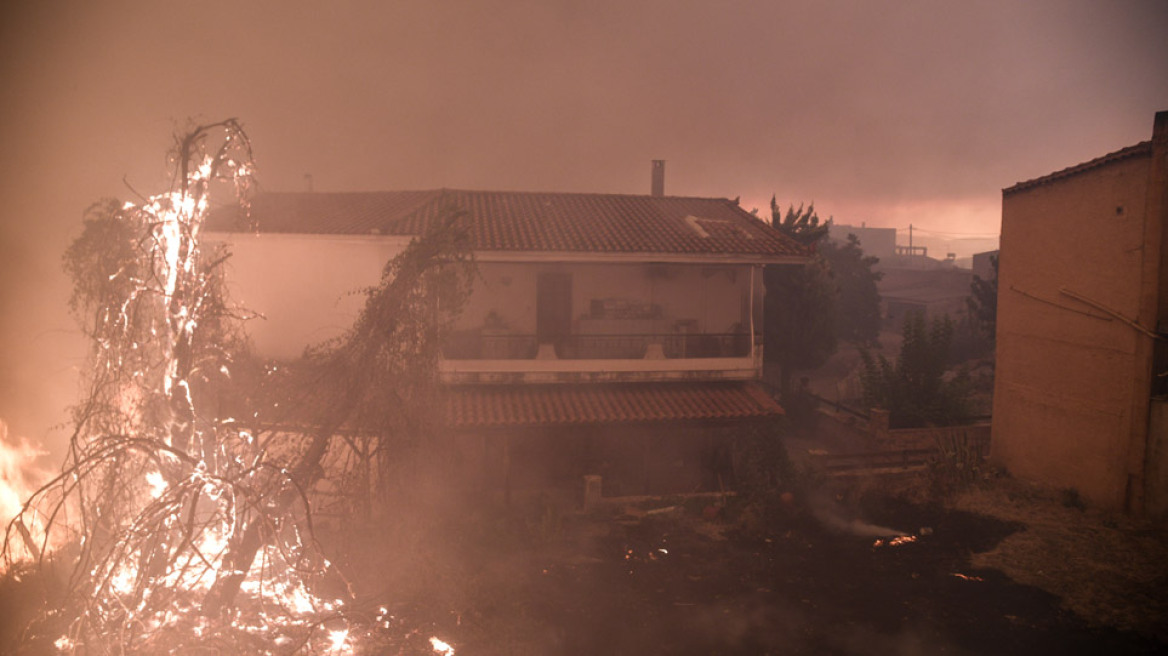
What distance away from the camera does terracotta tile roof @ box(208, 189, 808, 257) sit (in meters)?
15.6

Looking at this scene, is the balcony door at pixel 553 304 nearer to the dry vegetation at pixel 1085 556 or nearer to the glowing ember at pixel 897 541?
the glowing ember at pixel 897 541

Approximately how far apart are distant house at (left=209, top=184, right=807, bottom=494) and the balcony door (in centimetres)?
3

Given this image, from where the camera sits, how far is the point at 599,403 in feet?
49.3

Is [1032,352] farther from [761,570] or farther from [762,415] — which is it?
[761,570]

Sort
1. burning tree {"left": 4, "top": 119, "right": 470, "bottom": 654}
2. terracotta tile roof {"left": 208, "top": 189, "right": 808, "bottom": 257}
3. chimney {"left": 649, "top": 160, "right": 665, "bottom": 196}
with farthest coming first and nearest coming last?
chimney {"left": 649, "top": 160, "right": 665, "bottom": 196} → terracotta tile roof {"left": 208, "top": 189, "right": 808, "bottom": 257} → burning tree {"left": 4, "top": 119, "right": 470, "bottom": 654}

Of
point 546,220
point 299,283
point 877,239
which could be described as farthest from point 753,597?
point 877,239

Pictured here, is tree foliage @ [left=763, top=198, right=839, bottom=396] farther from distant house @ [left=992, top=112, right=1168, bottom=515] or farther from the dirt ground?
the dirt ground

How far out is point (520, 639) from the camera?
9.09 m

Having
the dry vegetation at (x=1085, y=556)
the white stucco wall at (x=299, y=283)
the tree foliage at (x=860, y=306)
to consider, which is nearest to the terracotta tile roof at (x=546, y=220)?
the white stucco wall at (x=299, y=283)

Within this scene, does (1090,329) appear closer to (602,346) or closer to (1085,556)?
(1085,556)

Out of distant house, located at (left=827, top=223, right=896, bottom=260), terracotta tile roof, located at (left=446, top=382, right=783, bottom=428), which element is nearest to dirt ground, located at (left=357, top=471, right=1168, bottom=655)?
terracotta tile roof, located at (left=446, top=382, right=783, bottom=428)

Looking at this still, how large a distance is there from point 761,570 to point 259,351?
38.6 ft

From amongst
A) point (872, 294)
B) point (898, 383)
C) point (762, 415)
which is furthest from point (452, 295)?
point (872, 294)

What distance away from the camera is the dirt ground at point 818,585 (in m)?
8.99
